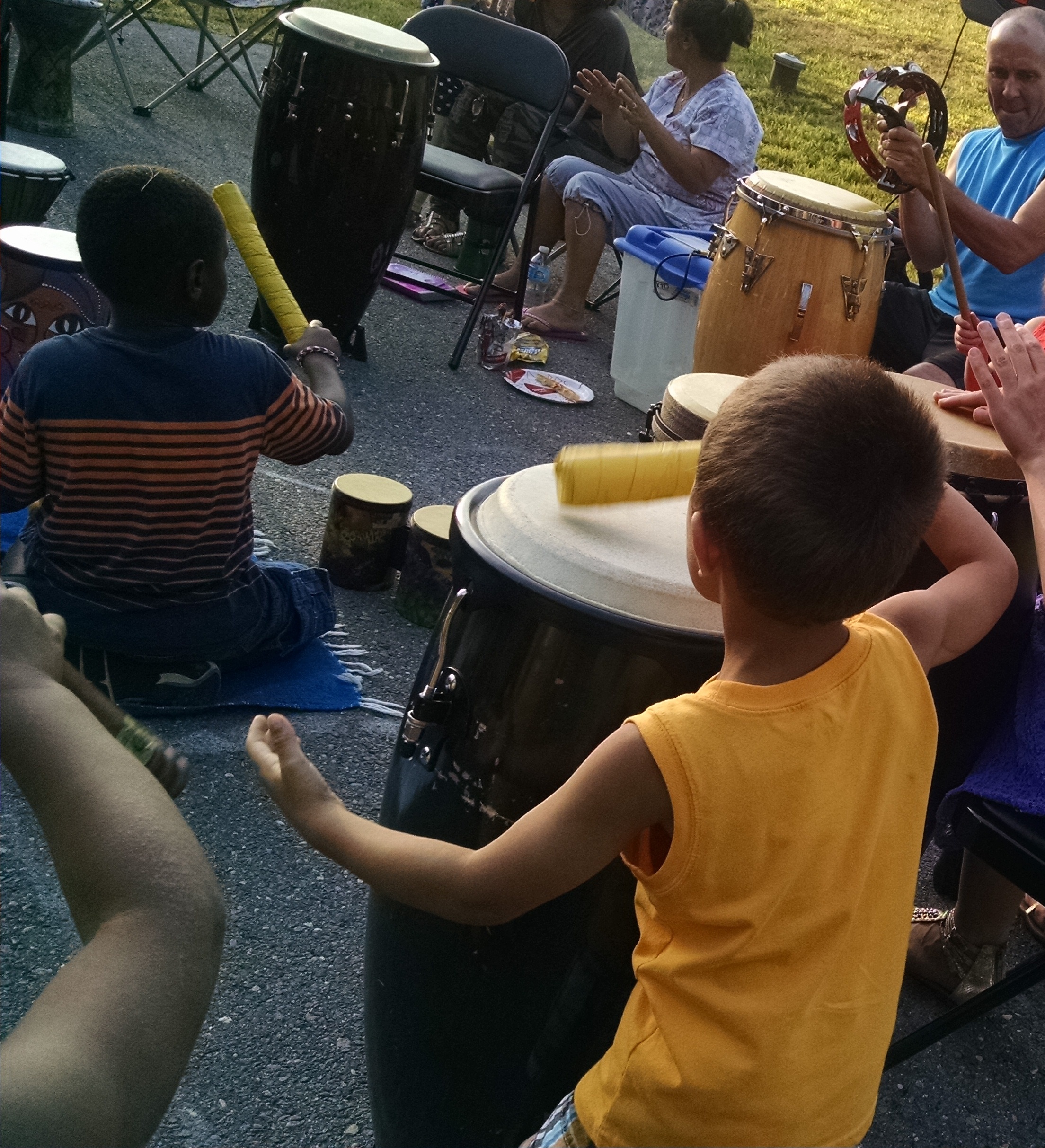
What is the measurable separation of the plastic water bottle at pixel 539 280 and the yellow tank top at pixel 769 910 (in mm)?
4101

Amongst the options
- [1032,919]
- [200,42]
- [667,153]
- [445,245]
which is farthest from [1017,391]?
[200,42]

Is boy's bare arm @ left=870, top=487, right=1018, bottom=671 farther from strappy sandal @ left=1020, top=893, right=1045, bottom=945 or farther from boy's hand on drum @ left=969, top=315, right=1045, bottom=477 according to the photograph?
strappy sandal @ left=1020, top=893, right=1045, bottom=945

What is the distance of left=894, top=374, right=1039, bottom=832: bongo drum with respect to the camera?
1828 millimetres

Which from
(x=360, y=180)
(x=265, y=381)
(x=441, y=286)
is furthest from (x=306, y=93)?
(x=265, y=381)

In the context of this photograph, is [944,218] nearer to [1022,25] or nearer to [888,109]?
[888,109]

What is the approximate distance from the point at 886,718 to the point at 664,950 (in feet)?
0.95

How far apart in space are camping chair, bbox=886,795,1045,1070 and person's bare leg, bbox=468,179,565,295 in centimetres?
377

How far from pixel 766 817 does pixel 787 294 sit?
2.78 m

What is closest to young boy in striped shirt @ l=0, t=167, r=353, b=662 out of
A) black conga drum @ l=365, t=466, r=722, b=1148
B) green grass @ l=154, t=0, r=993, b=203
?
black conga drum @ l=365, t=466, r=722, b=1148

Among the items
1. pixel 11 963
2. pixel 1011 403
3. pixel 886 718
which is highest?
pixel 1011 403

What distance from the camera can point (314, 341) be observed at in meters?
2.67

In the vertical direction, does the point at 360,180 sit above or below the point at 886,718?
below

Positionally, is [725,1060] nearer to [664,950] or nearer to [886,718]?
[664,950]

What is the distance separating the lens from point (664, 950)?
1148 mm
